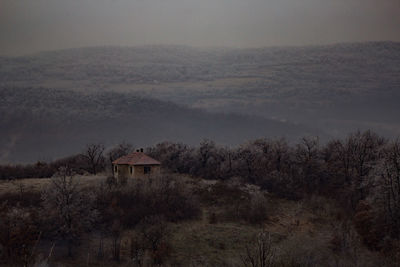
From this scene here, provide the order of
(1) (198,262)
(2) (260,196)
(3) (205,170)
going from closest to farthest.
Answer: (1) (198,262), (2) (260,196), (3) (205,170)

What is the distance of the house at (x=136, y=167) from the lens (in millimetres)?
66250

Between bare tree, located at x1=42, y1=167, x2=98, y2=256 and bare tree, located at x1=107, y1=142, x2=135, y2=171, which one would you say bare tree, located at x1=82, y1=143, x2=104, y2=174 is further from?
bare tree, located at x1=42, y1=167, x2=98, y2=256

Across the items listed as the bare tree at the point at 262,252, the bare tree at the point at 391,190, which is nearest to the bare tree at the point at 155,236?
the bare tree at the point at 262,252

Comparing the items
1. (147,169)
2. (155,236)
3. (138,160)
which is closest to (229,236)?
(155,236)

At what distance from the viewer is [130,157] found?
2707 inches

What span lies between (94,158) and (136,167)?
1740 cm

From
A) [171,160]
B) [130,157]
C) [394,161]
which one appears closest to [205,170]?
[171,160]

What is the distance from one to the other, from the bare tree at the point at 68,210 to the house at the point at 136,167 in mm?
11026

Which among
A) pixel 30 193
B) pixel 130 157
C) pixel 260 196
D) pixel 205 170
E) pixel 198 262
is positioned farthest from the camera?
pixel 205 170

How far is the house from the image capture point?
66.2 metres

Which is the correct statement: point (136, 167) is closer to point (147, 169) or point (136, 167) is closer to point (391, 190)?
point (147, 169)

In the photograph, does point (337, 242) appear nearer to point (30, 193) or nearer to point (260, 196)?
point (260, 196)

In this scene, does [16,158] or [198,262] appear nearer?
[198,262]

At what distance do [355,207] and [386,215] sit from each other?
10775 mm
